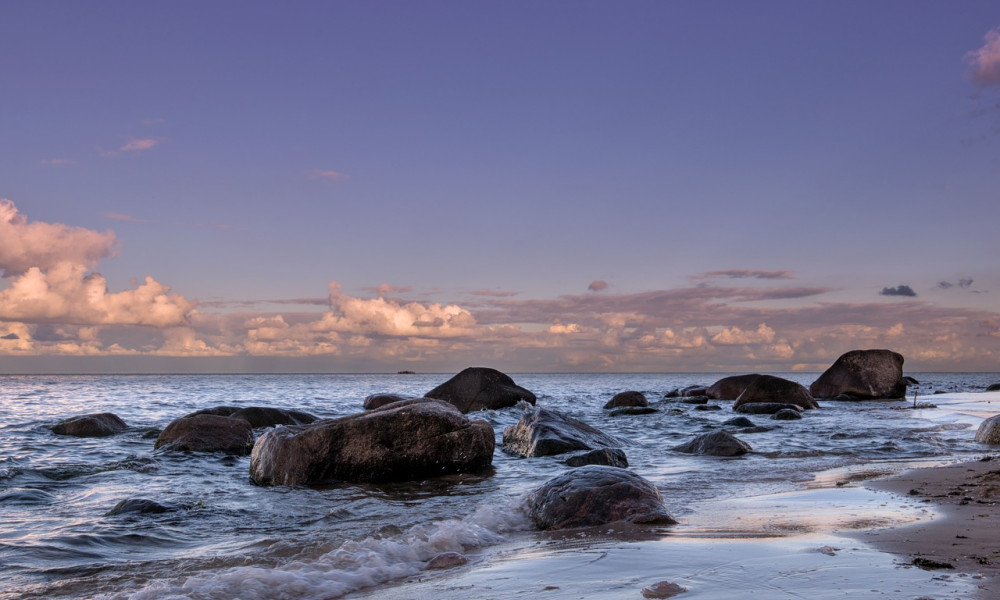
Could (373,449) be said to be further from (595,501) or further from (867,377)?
(867,377)

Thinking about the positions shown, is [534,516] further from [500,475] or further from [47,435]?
[47,435]

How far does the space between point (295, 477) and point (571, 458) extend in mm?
3795

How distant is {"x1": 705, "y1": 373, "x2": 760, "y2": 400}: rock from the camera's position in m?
31.3

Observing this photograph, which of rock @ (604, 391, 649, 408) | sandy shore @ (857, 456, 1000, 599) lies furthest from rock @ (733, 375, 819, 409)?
sandy shore @ (857, 456, 1000, 599)

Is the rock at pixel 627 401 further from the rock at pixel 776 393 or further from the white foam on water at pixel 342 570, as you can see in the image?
the white foam on water at pixel 342 570

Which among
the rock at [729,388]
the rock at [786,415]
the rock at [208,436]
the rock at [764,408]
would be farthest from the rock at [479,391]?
the rock at [729,388]

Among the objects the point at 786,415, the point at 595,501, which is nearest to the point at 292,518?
the point at 595,501

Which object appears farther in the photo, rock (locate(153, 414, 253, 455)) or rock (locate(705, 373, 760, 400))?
rock (locate(705, 373, 760, 400))

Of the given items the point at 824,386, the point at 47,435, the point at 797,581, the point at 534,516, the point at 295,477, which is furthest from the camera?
the point at 824,386

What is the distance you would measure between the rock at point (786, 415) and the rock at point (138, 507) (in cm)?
1670

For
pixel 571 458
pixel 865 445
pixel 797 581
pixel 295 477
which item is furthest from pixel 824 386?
pixel 797 581

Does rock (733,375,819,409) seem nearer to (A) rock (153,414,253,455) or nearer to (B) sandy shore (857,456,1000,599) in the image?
(B) sandy shore (857,456,1000,599)

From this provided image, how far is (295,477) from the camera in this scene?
8461mm

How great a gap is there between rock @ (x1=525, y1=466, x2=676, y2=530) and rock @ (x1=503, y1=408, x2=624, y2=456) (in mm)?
4562
